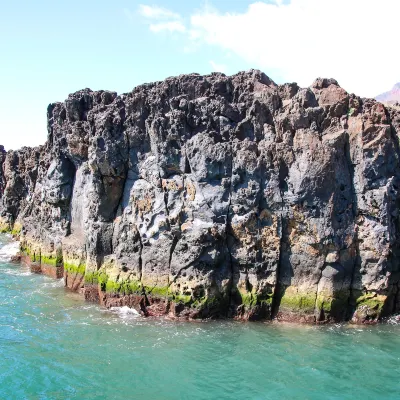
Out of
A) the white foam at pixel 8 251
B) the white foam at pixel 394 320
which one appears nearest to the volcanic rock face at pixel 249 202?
the white foam at pixel 394 320

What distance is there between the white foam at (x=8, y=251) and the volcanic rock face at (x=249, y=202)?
731 inches

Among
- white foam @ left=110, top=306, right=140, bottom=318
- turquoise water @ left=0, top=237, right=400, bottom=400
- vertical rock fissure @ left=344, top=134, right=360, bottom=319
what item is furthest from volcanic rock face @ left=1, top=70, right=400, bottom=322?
turquoise water @ left=0, top=237, right=400, bottom=400

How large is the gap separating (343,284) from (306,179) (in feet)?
18.2

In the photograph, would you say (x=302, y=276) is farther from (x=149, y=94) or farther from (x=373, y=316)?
(x=149, y=94)

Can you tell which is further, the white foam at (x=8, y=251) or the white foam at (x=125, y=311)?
the white foam at (x=8, y=251)

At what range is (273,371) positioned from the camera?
16.1 metres

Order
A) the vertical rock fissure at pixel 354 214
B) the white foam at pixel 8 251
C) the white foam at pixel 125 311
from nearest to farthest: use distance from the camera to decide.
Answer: the vertical rock fissure at pixel 354 214 → the white foam at pixel 125 311 → the white foam at pixel 8 251

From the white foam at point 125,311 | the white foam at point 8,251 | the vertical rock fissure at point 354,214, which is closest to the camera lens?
the vertical rock fissure at point 354,214

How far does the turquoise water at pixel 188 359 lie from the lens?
15.0 metres

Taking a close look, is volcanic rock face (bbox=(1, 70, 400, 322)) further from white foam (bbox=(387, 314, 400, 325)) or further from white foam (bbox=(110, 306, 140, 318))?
white foam (bbox=(387, 314, 400, 325))

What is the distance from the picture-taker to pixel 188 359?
1708cm

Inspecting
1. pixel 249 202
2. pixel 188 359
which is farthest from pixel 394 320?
pixel 188 359

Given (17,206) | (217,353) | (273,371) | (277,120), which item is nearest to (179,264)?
(217,353)

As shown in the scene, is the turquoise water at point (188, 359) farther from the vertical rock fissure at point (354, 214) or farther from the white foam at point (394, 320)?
the vertical rock fissure at point (354, 214)
